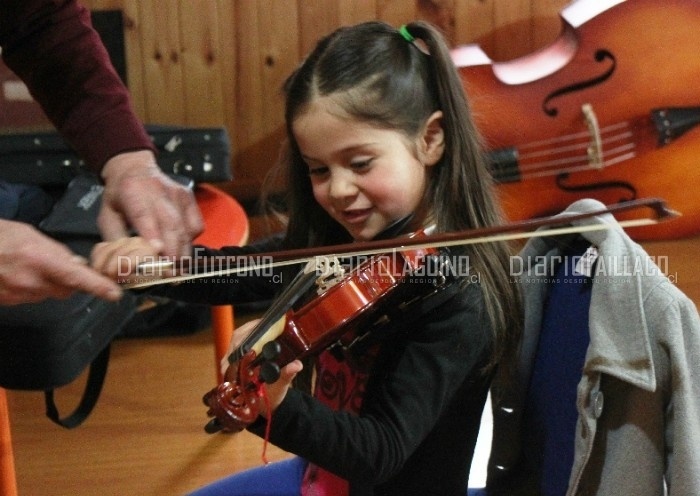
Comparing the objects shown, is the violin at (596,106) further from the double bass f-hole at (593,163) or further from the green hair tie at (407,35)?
the green hair tie at (407,35)

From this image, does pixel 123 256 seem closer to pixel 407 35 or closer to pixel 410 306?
pixel 410 306

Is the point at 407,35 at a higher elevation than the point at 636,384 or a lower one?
higher

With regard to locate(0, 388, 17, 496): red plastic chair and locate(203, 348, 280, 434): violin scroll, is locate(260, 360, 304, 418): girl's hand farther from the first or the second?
locate(0, 388, 17, 496): red plastic chair

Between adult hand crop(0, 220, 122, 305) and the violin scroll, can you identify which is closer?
adult hand crop(0, 220, 122, 305)

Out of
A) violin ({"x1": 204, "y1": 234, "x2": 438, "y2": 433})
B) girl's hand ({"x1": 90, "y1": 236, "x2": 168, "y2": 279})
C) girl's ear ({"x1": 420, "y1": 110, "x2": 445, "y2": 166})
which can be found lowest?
violin ({"x1": 204, "y1": 234, "x2": 438, "y2": 433})

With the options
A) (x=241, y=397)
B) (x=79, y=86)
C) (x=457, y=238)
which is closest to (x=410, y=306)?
(x=457, y=238)

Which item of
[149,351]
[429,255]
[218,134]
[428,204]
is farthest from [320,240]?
[149,351]

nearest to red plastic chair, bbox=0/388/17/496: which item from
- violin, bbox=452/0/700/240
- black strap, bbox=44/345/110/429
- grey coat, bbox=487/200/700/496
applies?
black strap, bbox=44/345/110/429

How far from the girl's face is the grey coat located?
0.24 m

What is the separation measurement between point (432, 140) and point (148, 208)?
0.34 meters

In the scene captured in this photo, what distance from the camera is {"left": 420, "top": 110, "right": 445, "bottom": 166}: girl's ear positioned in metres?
0.95

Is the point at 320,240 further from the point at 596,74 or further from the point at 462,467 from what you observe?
the point at 596,74

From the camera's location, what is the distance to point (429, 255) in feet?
2.67

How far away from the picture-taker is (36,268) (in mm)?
653
